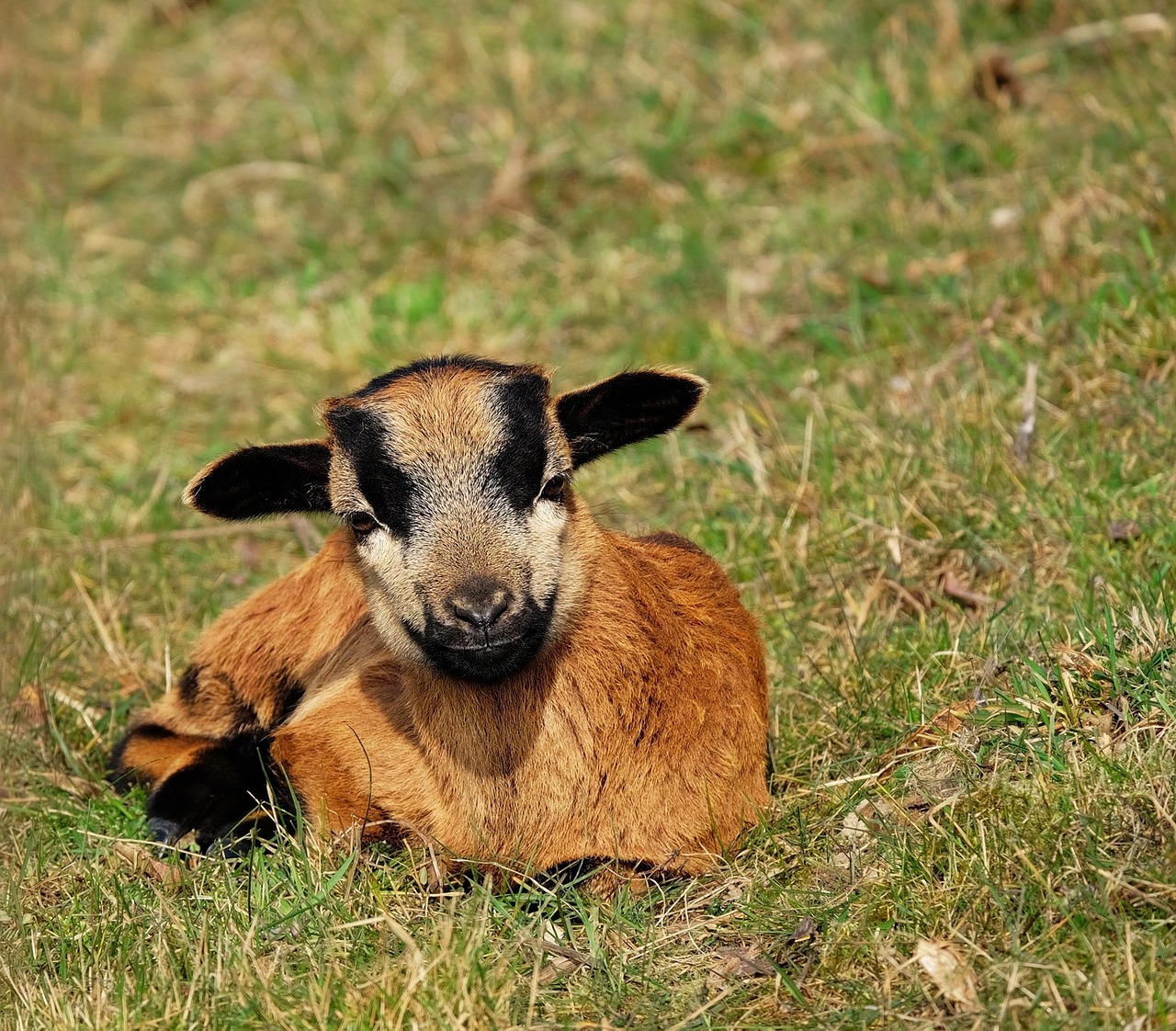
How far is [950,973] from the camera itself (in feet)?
13.4

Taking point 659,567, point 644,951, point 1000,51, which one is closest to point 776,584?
point 659,567

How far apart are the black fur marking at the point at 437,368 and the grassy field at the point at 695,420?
5.09ft

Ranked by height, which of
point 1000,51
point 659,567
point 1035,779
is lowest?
point 1035,779

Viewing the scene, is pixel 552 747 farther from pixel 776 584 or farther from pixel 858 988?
pixel 776 584

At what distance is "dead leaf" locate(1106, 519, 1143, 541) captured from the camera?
19.6ft

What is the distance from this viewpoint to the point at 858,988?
415cm

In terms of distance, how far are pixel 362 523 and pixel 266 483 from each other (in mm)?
420

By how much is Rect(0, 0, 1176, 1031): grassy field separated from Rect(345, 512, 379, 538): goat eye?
1.04 m

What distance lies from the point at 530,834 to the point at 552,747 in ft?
0.95

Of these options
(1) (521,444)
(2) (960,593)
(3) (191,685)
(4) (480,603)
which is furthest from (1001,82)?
(4) (480,603)

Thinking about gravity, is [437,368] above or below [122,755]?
above

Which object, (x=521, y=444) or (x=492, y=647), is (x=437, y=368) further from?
(x=492, y=647)

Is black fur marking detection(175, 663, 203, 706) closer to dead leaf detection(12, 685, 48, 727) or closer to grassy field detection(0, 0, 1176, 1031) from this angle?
grassy field detection(0, 0, 1176, 1031)

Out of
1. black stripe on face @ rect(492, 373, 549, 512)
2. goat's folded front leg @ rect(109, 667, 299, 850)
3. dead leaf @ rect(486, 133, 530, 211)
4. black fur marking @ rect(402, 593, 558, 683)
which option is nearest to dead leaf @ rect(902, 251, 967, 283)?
dead leaf @ rect(486, 133, 530, 211)
